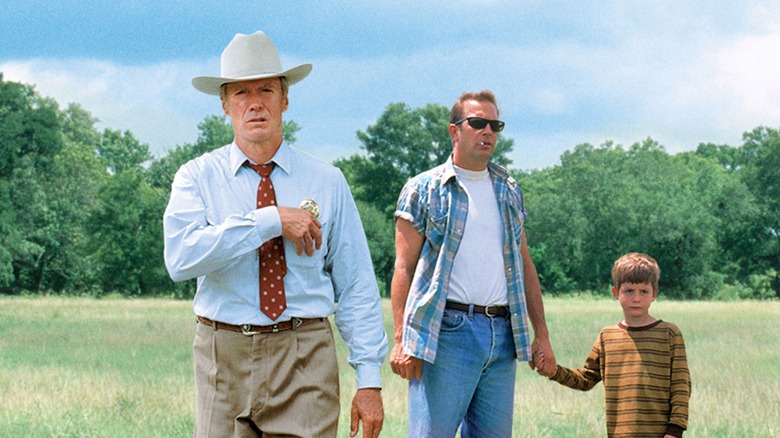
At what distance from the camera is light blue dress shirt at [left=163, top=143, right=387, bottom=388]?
3854 mm

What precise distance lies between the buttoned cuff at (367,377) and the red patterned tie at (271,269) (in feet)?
1.42

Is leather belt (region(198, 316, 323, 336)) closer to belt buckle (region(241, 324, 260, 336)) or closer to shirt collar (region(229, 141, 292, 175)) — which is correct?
belt buckle (region(241, 324, 260, 336))

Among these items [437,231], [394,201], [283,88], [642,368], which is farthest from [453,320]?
[394,201]

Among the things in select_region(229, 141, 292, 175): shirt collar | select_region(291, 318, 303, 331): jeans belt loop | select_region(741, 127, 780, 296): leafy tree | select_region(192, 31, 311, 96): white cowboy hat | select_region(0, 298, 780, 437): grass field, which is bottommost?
select_region(0, 298, 780, 437): grass field

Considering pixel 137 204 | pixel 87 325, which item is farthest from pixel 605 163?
pixel 87 325

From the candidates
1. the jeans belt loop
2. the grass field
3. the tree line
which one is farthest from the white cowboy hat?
the tree line

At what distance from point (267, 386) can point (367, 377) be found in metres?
0.42

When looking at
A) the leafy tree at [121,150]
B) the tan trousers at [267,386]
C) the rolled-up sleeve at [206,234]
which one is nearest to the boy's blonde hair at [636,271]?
the tan trousers at [267,386]

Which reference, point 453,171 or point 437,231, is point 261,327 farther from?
point 453,171

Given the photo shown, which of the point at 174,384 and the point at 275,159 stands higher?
the point at 275,159

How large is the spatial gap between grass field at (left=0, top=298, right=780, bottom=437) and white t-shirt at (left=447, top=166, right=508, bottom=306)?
3.81m

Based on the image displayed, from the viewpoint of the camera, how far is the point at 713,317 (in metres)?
26.3

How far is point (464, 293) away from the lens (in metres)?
5.15

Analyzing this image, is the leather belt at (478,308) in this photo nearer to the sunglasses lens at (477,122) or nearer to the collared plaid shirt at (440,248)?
the collared plaid shirt at (440,248)
